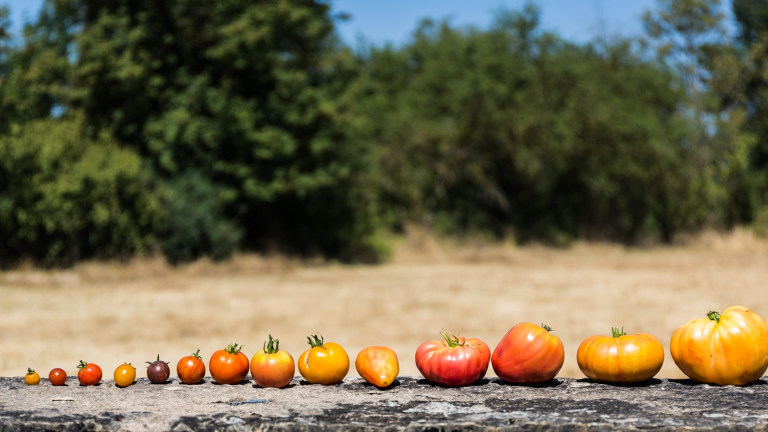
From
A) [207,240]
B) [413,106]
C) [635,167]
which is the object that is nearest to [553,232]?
[635,167]

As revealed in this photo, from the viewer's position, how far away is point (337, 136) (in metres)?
23.4

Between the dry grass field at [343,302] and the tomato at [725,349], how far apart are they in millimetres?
4517

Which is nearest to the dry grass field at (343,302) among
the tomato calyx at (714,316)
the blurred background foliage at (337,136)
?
the blurred background foliage at (337,136)

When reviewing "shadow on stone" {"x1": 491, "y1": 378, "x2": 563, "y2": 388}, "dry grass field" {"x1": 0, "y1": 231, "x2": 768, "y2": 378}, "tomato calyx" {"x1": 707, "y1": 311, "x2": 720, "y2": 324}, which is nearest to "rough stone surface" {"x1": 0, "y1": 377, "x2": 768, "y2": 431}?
"shadow on stone" {"x1": 491, "y1": 378, "x2": 563, "y2": 388}

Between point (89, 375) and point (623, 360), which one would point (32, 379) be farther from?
point (623, 360)

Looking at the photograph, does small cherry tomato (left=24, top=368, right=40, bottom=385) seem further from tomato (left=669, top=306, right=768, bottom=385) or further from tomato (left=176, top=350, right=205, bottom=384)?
tomato (left=669, top=306, right=768, bottom=385)

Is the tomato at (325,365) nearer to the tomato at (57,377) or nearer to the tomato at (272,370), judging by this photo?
the tomato at (272,370)

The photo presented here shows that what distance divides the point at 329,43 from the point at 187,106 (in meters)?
5.27

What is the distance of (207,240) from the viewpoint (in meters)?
21.4

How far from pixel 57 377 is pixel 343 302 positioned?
1150cm

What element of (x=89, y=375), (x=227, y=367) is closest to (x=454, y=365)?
(x=227, y=367)

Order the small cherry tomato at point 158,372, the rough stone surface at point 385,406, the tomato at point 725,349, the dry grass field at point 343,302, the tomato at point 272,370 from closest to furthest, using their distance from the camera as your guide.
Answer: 1. the rough stone surface at point 385,406
2. the tomato at point 725,349
3. the tomato at point 272,370
4. the small cherry tomato at point 158,372
5. the dry grass field at point 343,302

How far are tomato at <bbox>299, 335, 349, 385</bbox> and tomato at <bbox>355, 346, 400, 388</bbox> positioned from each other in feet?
0.26

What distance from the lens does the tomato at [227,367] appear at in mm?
3381
